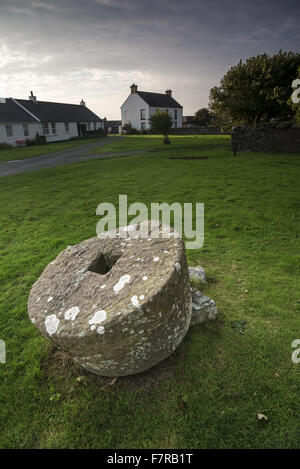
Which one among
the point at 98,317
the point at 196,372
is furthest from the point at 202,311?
the point at 98,317

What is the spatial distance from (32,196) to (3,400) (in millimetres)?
10813

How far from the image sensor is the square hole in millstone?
4.16 m

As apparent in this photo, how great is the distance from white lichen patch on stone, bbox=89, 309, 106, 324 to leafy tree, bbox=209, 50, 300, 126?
26.8m

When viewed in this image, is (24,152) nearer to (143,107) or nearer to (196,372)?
(196,372)

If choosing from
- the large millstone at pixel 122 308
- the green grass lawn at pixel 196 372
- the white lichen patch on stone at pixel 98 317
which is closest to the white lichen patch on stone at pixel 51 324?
the large millstone at pixel 122 308

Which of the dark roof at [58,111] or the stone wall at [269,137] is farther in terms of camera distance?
the dark roof at [58,111]

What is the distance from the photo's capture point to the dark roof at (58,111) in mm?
46688

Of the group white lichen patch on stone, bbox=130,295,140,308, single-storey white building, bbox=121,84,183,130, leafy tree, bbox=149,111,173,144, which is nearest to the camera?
white lichen patch on stone, bbox=130,295,140,308

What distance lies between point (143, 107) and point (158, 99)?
21.8 ft

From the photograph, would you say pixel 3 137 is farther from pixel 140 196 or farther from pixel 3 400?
pixel 3 400

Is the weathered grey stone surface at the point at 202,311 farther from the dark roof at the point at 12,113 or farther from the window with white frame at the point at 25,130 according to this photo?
the window with white frame at the point at 25,130

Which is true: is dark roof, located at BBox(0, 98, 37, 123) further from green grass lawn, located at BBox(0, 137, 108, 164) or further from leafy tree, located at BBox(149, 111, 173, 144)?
leafy tree, located at BBox(149, 111, 173, 144)

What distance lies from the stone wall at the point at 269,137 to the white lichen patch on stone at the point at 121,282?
21.7 metres

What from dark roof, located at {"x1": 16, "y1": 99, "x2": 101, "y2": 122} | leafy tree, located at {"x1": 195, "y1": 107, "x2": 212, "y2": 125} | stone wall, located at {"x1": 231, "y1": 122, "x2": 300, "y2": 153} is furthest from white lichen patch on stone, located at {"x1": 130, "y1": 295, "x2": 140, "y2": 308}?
leafy tree, located at {"x1": 195, "y1": 107, "x2": 212, "y2": 125}
